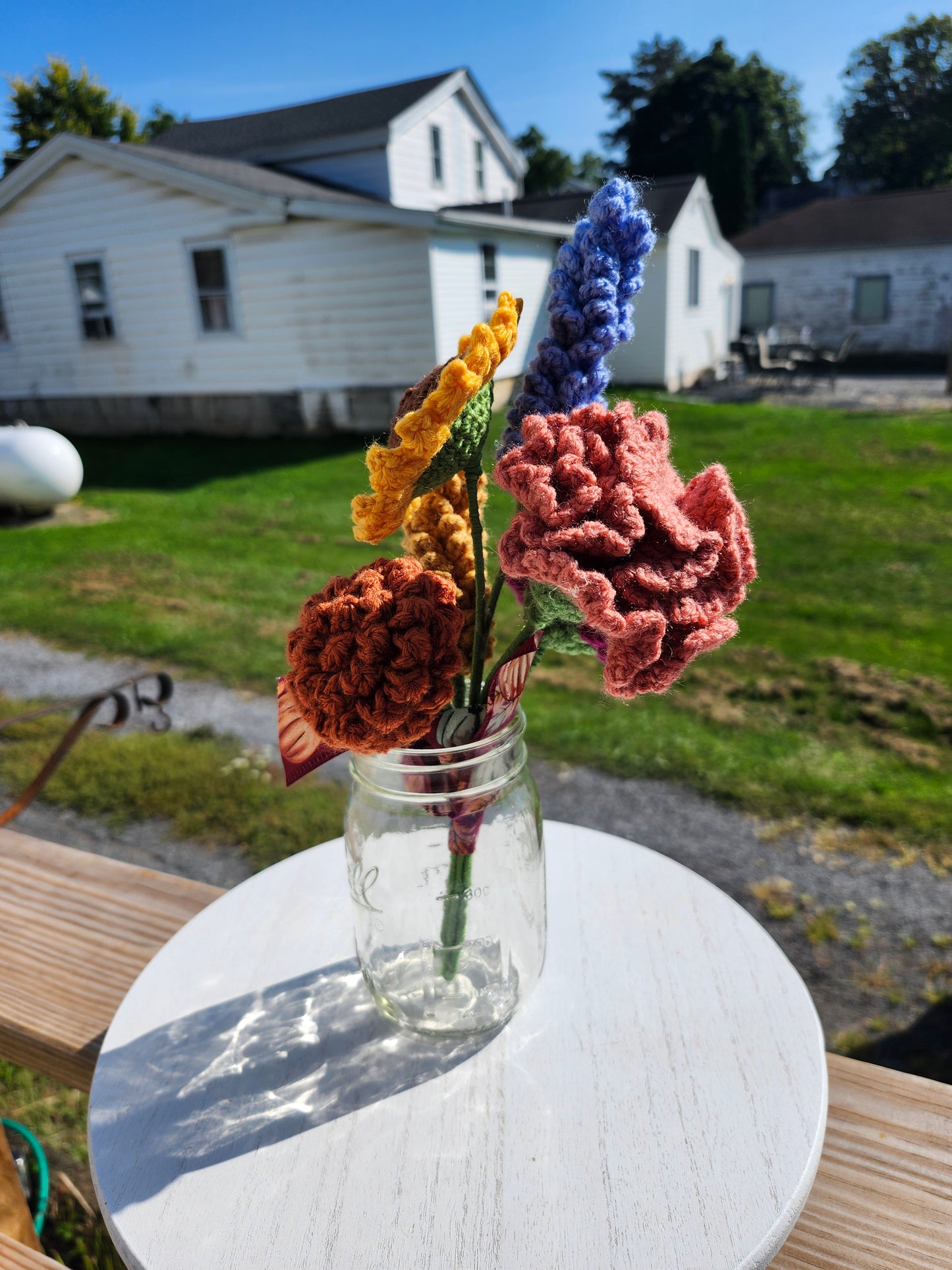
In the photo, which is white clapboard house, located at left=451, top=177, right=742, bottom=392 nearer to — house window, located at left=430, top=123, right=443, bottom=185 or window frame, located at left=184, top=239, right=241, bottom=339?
house window, located at left=430, top=123, right=443, bottom=185

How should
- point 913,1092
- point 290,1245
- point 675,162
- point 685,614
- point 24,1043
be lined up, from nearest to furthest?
point 685,614
point 290,1245
point 913,1092
point 24,1043
point 675,162

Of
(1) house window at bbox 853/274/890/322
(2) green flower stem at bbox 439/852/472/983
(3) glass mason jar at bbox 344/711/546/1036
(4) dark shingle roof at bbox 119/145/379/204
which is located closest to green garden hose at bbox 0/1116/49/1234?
(3) glass mason jar at bbox 344/711/546/1036

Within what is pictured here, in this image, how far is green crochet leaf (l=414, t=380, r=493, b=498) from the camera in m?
0.74

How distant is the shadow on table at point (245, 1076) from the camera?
0.95 m

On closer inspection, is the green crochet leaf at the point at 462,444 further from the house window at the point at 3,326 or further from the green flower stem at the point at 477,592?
the house window at the point at 3,326

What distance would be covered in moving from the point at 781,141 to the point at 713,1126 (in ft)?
153

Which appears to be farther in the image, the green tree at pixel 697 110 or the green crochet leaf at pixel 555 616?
the green tree at pixel 697 110

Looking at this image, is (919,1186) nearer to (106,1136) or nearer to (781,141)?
(106,1136)

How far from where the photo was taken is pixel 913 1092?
111cm

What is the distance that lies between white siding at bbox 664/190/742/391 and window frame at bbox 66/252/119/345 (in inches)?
346

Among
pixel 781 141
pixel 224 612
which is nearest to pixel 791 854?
pixel 224 612

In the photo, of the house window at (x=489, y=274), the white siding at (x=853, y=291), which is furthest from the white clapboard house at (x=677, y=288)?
the white siding at (x=853, y=291)

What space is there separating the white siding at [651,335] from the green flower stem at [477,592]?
529 inches

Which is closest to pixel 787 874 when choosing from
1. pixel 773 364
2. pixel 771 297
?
pixel 773 364
